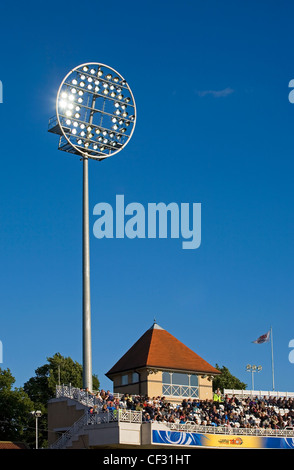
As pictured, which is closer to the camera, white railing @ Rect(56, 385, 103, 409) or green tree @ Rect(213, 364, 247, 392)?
white railing @ Rect(56, 385, 103, 409)

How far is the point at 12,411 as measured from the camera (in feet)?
242

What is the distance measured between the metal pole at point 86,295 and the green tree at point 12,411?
28.6 metres

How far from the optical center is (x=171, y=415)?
4366cm

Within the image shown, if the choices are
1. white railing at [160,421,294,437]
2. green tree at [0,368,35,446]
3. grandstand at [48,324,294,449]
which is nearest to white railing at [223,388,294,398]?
grandstand at [48,324,294,449]

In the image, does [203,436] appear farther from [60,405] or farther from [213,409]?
[60,405]

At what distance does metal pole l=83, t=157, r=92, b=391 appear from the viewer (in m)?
47.7

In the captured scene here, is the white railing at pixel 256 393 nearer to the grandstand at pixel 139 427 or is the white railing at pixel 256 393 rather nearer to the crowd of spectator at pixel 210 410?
the crowd of spectator at pixel 210 410

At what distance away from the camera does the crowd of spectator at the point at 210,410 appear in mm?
43331

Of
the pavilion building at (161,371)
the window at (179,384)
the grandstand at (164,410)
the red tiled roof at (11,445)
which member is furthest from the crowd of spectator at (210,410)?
the red tiled roof at (11,445)

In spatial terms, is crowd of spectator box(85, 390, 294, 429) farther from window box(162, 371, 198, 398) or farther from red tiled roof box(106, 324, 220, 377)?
red tiled roof box(106, 324, 220, 377)

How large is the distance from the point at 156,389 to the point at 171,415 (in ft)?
36.9

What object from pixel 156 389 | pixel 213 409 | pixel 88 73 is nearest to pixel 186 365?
pixel 156 389

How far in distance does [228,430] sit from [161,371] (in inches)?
468

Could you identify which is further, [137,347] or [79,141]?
[137,347]
